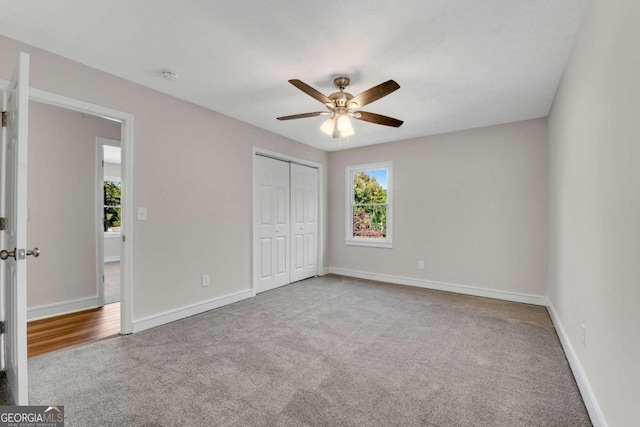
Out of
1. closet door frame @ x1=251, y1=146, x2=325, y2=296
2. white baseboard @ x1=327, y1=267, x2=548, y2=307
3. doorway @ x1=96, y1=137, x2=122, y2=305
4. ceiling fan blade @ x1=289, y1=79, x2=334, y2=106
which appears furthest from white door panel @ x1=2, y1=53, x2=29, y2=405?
white baseboard @ x1=327, y1=267, x2=548, y2=307

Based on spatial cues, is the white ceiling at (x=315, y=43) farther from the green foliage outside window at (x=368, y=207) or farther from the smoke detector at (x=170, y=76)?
the green foliage outside window at (x=368, y=207)

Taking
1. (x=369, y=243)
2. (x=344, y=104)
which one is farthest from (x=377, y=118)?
(x=369, y=243)

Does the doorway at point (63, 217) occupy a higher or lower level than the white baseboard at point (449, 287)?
higher

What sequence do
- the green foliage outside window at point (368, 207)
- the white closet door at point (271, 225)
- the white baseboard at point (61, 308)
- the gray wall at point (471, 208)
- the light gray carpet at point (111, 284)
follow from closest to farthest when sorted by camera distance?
the white baseboard at point (61, 308) → the gray wall at point (471, 208) → the light gray carpet at point (111, 284) → the white closet door at point (271, 225) → the green foliage outside window at point (368, 207)

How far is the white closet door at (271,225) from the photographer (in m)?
4.45

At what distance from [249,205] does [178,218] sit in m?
1.06

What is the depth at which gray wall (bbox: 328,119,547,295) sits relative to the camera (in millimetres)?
3934

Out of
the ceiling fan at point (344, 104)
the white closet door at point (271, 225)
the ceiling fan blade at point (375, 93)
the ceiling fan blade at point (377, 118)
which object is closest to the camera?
the ceiling fan blade at point (375, 93)

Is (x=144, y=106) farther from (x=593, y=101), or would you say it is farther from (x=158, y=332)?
(x=593, y=101)

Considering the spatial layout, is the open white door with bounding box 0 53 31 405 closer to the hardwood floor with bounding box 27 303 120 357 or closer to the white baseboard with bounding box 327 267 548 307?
the hardwood floor with bounding box 27 303 120 357

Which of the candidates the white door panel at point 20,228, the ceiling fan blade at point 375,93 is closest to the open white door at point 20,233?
the white door panel at point 20,228

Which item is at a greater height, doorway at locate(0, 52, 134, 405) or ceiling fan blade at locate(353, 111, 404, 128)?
ceiling fan blade at locate(353, 111, 404, 128)

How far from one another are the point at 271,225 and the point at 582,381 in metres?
3.78

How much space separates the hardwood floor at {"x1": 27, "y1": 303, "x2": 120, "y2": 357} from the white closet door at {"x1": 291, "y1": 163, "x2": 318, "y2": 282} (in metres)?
2.59
